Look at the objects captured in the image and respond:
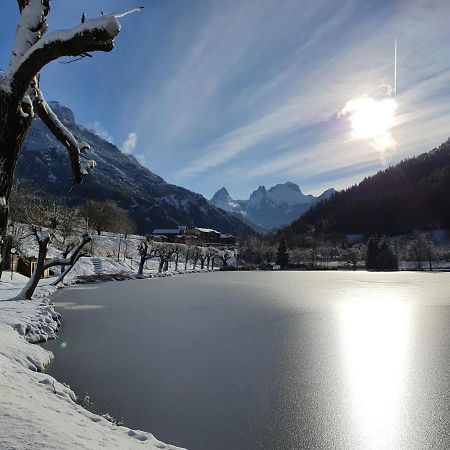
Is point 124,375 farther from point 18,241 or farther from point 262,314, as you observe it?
point 18,241

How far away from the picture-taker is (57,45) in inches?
171

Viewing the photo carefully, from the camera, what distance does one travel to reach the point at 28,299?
25.8 meters

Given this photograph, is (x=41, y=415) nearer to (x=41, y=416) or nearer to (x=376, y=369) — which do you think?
(x=41, y=416)

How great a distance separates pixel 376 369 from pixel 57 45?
1228 cm

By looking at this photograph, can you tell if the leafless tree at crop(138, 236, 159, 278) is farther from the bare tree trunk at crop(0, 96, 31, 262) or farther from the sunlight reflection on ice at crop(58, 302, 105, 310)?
the bare tree trunk at crop(0, 96, 31, 262)

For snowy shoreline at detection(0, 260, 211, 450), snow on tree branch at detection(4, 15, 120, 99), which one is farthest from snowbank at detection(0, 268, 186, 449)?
snow on tree branch at detection(4, 15, 120, 99)

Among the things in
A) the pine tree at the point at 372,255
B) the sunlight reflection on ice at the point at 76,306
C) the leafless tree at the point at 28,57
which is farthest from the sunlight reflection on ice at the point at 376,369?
the pine tree at the point at 372,255

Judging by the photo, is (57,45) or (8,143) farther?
(8,143)

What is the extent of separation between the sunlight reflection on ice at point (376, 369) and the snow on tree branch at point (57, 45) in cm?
794

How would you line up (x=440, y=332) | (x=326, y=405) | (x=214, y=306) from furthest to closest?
1. (x=214, y=306)
2. (x=440, y=332)
3. (x=326, y=405)

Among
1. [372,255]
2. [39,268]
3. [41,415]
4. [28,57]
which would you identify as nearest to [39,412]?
[41,415]

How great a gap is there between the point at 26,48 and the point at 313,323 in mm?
19317

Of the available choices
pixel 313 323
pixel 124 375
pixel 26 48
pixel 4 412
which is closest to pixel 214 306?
pixel 313 323

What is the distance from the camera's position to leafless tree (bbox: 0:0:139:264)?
14.3 ft
